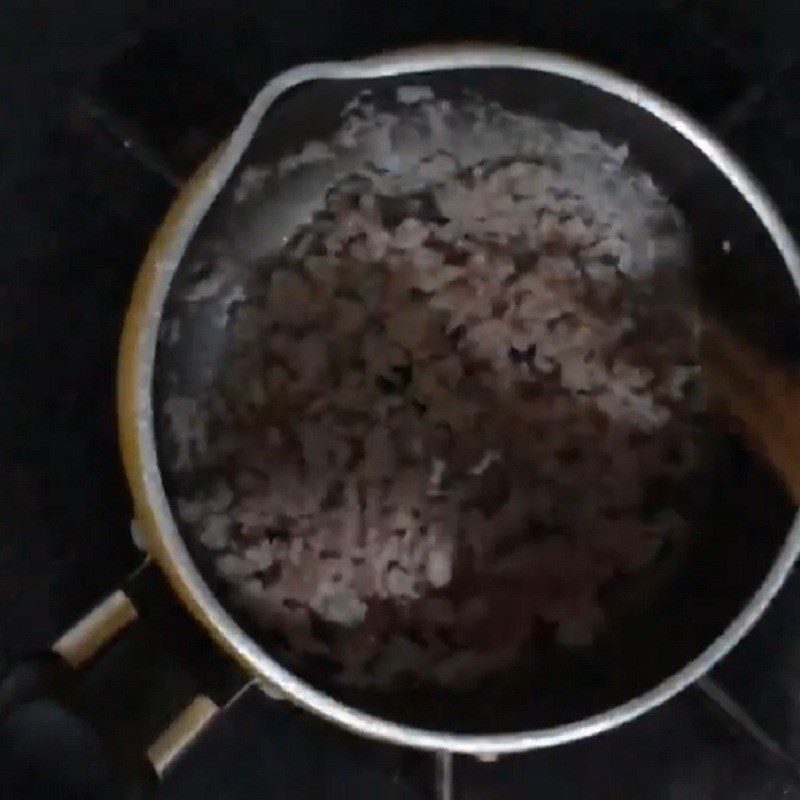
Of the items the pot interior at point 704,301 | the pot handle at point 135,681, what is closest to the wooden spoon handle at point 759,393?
the pot interior at point 704,301

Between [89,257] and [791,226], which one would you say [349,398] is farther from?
[791,226]

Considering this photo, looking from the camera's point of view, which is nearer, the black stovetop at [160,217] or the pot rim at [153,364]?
the pot rim at [153,364]

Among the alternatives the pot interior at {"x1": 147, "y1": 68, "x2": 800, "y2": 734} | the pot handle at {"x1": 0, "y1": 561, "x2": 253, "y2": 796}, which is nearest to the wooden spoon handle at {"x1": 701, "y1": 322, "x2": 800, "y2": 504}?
the pot interior at {"x1": 147, "y1": 68, "x2": 800, "y2": 734}

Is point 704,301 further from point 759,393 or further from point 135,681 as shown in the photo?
point 135,681

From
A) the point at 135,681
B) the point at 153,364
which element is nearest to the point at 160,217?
the point at 153,364

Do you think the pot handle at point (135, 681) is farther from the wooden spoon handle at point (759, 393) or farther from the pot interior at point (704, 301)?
the wooden spoon handle at point (759, 393)

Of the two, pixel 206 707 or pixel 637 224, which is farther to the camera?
pixel 637 224

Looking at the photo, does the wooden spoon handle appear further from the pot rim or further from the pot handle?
the pot handle

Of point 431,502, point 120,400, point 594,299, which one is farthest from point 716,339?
point 120,400
